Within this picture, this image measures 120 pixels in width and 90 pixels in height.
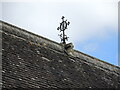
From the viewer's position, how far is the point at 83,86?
10.1 meters

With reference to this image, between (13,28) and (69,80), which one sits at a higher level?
(13,28)

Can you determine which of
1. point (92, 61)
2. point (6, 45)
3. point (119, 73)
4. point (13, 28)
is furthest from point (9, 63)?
point (119, 73)

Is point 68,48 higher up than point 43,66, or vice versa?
point 68,48

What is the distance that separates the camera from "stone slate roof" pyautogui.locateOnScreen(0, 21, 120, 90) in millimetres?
8727

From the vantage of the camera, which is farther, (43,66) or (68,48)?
(68,48)

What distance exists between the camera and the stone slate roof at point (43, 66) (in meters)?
8.73

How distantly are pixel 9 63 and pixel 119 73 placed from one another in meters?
6.77

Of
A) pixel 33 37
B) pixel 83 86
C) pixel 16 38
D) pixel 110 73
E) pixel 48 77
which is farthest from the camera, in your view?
pixel 110 73

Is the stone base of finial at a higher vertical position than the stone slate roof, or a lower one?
higher

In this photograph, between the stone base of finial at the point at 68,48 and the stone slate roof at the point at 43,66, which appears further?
the stone base of finial at the point at 68,48

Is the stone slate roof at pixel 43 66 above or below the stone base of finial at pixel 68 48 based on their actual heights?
below

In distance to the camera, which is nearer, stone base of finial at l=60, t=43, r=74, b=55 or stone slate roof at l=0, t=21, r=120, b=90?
stone slate roof at l=0, t=21, r=120, b=90

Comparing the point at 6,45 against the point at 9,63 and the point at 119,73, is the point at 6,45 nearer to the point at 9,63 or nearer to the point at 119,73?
the point at 9,63

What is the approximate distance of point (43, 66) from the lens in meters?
10.1
